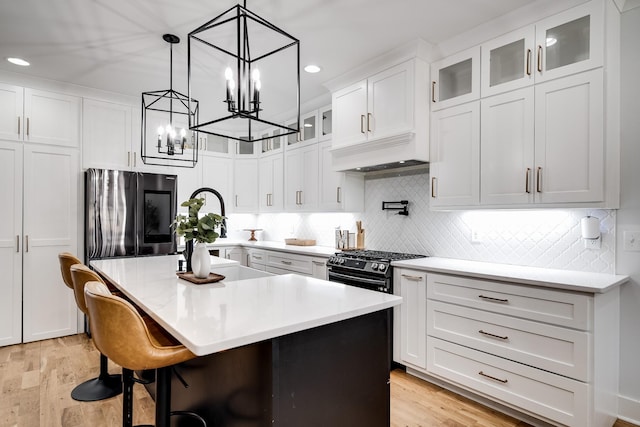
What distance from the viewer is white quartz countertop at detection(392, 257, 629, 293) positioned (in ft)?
6.57

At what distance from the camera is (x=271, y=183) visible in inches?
200

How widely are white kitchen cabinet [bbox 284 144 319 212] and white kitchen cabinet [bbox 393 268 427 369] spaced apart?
5.62 ft

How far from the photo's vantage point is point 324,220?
4.64 metres

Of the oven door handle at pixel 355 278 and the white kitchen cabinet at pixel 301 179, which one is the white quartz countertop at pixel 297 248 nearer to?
the oven door handle at pixel 355 278

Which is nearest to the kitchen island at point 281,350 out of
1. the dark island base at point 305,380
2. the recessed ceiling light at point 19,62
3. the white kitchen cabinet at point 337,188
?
the dark island base at point 305,380

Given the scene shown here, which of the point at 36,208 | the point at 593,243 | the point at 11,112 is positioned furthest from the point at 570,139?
the point at 11,112

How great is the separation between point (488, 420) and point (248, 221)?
4.44 metres

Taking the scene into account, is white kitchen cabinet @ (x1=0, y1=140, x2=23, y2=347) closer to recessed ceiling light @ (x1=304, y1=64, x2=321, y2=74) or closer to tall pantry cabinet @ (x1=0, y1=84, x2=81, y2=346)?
tall pantry cabinet @ (x1=0, y1=84, x2=81, y2=346)

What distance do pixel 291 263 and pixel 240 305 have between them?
255 centimetres

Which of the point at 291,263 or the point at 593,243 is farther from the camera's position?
the point at 291,263

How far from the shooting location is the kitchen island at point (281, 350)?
1255 millimetres

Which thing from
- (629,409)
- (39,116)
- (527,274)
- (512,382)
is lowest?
(629,409)

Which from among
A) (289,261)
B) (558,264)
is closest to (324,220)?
(289,261)

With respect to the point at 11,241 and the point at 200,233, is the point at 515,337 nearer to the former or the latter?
the point at 200,233
